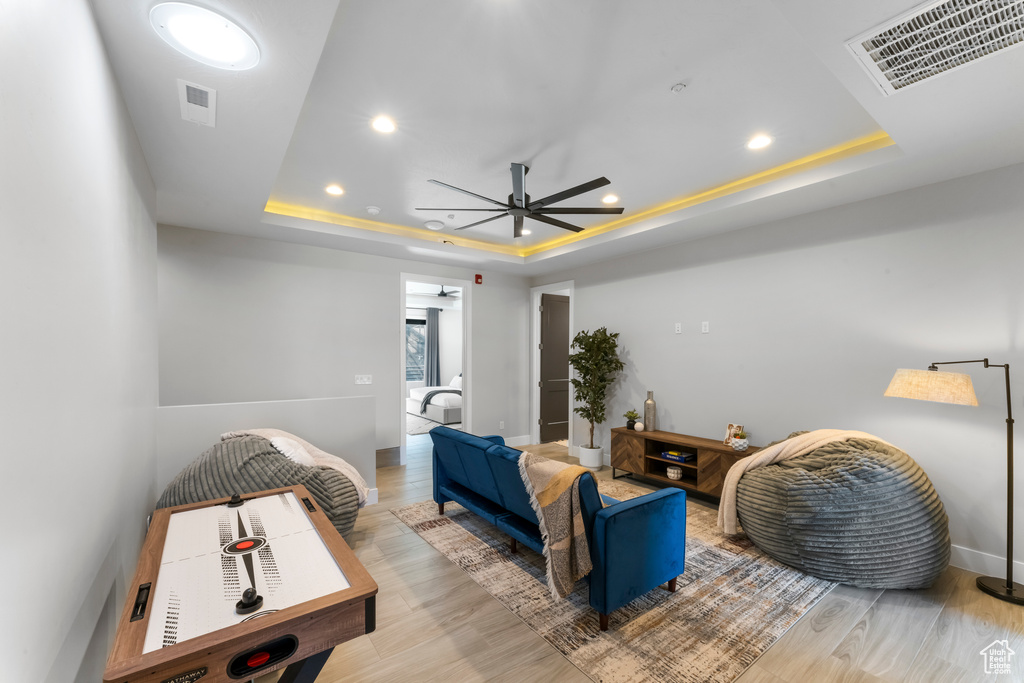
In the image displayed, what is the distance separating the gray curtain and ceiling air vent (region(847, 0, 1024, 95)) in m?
9.31

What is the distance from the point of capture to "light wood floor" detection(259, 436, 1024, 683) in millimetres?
1960

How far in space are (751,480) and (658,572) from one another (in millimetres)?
1169

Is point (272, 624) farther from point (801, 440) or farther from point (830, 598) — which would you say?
point (801, 440)

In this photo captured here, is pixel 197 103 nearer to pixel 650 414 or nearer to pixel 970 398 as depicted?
pixel 970 398

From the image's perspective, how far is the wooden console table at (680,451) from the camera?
3.90 m

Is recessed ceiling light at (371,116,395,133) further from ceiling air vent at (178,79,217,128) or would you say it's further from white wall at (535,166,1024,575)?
white wall at (535,166,1024,575)

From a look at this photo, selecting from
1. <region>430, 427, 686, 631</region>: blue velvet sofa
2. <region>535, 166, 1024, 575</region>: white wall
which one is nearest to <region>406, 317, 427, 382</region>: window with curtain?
<region>535, 166, 1024, 575</region>: white wall

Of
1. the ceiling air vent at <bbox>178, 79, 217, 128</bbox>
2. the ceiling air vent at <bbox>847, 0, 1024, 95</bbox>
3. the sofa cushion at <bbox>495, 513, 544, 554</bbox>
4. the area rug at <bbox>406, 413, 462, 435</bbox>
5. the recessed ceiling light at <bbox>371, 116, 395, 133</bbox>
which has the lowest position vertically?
the area rug at <bbox>406, 413, 462, 435</bbox>

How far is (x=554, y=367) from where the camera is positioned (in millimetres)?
6770

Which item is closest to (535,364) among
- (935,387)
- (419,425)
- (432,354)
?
(419,425)

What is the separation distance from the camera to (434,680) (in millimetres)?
1921

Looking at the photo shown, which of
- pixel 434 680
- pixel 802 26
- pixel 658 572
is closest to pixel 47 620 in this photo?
pixel 434 680

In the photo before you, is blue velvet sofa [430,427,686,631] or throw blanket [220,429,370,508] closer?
blue velvet sofa [430,427,686,631]

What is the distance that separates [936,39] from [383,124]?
2.60 metres
